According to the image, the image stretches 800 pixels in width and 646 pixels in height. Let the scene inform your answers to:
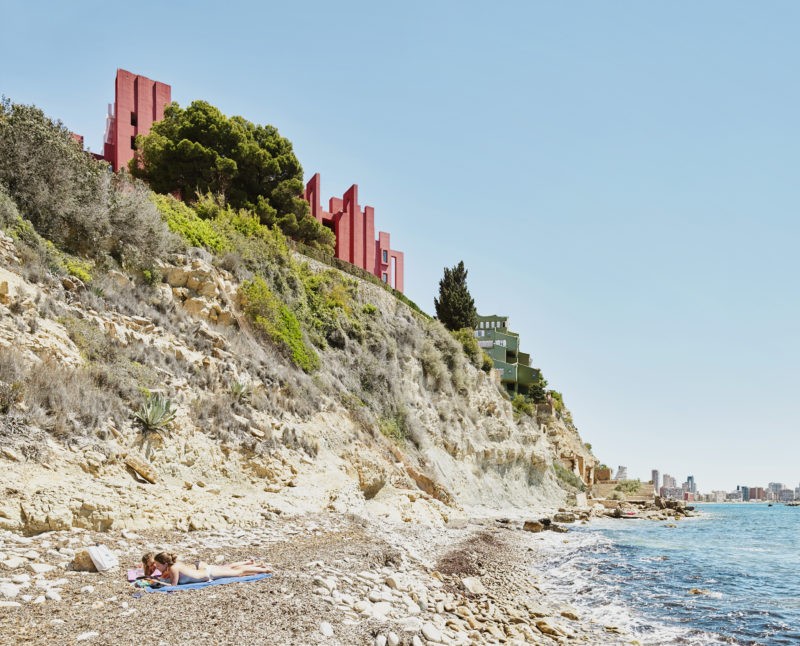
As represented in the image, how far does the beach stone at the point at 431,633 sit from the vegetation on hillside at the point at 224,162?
89.2ft

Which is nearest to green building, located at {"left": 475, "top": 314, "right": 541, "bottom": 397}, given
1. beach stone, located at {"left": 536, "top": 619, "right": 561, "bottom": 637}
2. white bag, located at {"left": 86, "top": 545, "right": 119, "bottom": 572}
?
beach stone, located at {"left": 536, "top": 619, "right": 561, "bottom": 637}

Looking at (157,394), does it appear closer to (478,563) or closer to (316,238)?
(478,563)

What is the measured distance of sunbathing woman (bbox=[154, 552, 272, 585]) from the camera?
24.6 feet

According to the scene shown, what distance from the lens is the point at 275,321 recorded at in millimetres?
22578

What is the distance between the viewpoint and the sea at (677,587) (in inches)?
440

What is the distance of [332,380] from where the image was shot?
24422 mm

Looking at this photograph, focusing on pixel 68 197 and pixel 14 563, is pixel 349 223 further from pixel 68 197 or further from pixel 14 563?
pixel 14 563

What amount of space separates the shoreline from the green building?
48.5 m

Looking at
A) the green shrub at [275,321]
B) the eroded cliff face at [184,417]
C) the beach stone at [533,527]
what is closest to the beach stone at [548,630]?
the eroded cliff face at [184,417]

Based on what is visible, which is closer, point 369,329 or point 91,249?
point 91,249

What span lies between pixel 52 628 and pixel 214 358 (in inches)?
492

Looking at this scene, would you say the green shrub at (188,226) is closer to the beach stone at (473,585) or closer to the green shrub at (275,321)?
the green shrub at (275,321)

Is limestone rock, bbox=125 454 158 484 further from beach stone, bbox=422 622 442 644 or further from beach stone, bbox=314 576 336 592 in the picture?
beach stone, bbox=422 622 442 644

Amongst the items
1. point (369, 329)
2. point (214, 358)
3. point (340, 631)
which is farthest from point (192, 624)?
point (369, 329)
